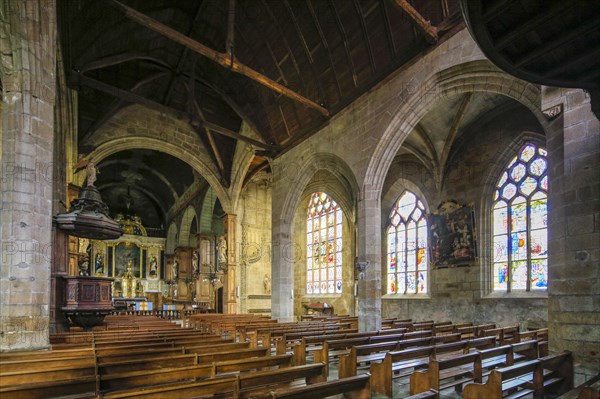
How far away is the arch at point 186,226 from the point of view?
26031 mm

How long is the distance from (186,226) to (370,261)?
749 inches

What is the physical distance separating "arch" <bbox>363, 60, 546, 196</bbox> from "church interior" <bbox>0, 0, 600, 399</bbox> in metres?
0.05

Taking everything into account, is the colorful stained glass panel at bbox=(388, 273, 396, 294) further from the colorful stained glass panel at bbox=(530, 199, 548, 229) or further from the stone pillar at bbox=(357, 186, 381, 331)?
the stone pillar at bbox=(357, 186, 381, 331)

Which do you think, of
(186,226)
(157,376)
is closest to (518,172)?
(157,376)

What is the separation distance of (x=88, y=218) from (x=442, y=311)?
34.9ft

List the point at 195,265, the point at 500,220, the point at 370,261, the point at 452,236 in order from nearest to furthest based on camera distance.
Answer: the point at 370,261 → the point at 500,220 → the point at 452,236 → the point at 195,265

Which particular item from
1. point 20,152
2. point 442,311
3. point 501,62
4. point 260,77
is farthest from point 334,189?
point 501,62

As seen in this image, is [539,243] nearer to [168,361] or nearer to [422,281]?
[422,281]

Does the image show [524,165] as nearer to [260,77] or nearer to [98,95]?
[260,77]

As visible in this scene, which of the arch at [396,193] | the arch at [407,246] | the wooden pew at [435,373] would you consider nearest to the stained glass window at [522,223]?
the arch at [407,246]

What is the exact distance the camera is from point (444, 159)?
1318cm

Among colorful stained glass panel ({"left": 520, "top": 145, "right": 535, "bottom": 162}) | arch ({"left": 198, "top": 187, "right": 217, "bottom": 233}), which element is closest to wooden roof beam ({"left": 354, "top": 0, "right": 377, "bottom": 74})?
colorful stained glass panel ({"left": 520, "top": 145, "right": 535, "bottom": 162})

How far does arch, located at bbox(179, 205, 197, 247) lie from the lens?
26031 mm

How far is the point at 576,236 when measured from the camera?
16.7 feet
